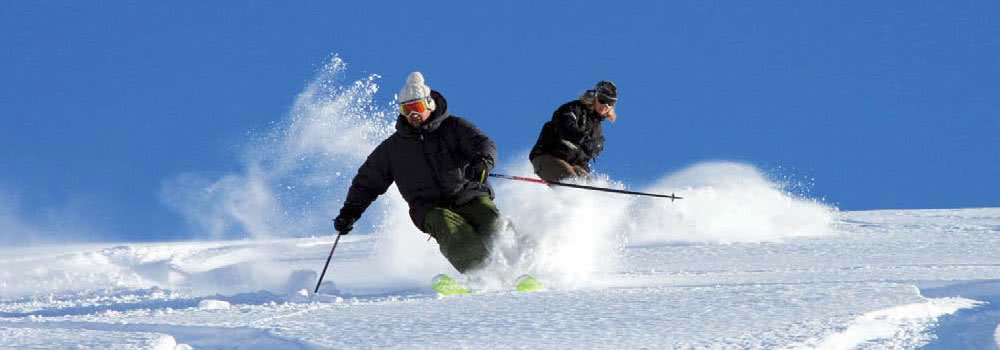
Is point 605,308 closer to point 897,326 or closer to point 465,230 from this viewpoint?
point 897,326

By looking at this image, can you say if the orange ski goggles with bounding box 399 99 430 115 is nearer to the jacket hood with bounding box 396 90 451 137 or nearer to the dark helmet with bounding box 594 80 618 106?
the jacket hood with bounding box 396 90 451 137

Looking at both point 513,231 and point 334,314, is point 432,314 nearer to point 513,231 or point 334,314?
point 334,314

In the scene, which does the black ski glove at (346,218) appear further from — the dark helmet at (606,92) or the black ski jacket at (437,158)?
the dark helmet at (606,92)

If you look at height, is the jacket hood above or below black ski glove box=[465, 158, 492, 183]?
above

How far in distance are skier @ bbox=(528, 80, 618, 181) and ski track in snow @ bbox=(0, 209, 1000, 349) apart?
1674 mm

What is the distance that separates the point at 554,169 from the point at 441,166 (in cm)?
313

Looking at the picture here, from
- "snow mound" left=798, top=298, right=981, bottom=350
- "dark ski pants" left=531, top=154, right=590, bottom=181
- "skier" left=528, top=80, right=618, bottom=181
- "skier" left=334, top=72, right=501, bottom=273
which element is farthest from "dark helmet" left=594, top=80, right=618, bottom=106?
"snow mound" left=798, top=298, right=981, bottom=350

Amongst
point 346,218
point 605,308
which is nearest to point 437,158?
point 346,218

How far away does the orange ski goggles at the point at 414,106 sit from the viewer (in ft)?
22.0

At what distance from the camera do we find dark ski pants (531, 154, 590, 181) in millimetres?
9740

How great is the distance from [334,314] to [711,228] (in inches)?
244

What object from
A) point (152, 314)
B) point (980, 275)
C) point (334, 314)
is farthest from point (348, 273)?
point (980, 275)

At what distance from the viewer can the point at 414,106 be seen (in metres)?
6.72

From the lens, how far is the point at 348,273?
Answer: 8398 millimetres
